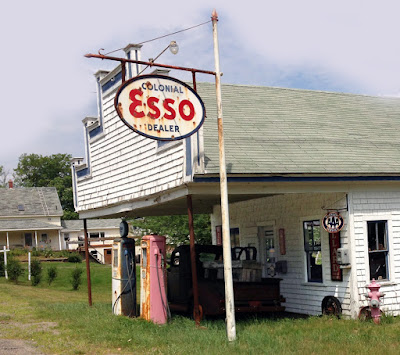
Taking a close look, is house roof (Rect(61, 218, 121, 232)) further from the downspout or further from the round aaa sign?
the downspout

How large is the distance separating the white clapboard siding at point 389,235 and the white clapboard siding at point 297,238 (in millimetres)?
302

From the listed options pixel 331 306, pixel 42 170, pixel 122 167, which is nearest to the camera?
pixel 331 306

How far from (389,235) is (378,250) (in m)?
0.50

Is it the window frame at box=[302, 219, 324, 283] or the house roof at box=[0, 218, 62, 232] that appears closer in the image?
the window frame at box=[302, 219, 324, 283]

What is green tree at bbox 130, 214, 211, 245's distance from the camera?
113ft

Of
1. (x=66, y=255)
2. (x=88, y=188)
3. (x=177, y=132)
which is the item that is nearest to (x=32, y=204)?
(x=66, y=255)

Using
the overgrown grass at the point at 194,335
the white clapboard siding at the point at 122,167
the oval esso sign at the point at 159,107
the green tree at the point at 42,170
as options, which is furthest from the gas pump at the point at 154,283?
the green tree at the point at 42,170

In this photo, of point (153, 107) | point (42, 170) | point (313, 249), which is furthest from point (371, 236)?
point (42, 170)

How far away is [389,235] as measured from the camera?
49.1 ft

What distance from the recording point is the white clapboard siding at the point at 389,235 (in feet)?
46.7

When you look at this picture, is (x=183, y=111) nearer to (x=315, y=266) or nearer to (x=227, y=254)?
(x=227, y=254)

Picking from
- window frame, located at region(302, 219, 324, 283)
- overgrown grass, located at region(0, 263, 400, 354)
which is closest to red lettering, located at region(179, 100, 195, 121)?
overgrown grass, located at region(0, 263, 400, 354)

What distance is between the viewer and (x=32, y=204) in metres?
64.7

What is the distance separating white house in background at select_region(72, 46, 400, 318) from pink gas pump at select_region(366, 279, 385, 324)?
A: 0.65 metres
